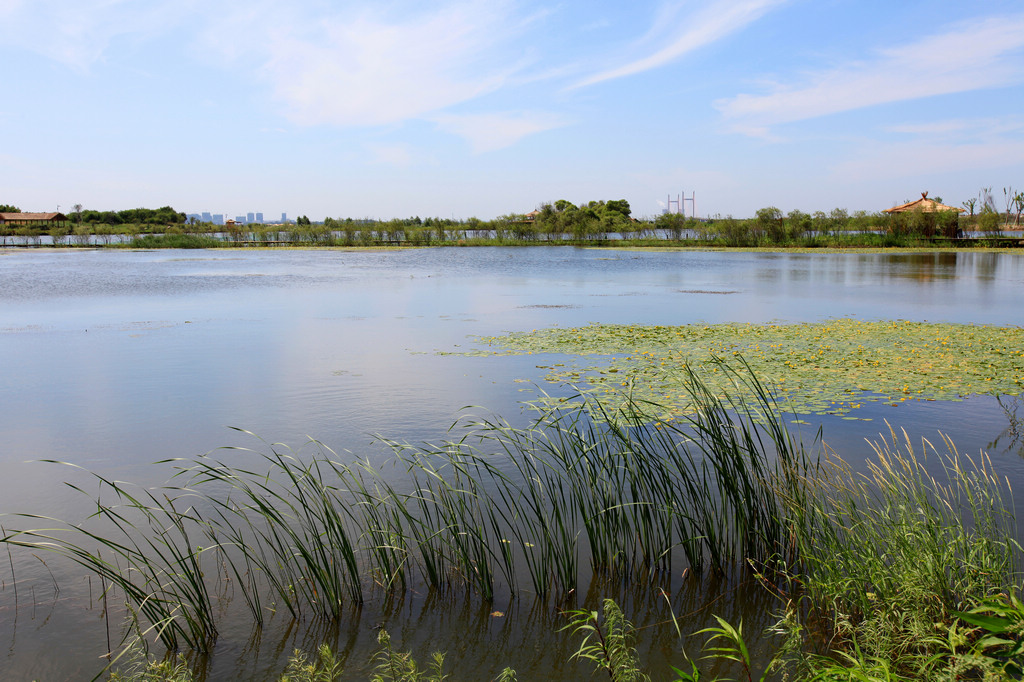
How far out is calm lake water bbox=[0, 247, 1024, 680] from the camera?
3.34 metres

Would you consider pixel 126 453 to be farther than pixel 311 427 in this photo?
No

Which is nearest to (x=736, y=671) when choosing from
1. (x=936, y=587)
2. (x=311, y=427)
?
(x=936, y=587)

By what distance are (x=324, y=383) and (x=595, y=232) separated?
5963 cm

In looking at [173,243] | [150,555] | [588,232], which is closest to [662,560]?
[150,555]

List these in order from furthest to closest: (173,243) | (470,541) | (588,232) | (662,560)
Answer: (588,232)
(173,243)
(470,541)
(662,560)

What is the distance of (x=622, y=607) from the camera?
3.58m

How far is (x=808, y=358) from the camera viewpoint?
946 centimetres

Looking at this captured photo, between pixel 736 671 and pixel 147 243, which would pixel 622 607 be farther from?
pixel 147 243

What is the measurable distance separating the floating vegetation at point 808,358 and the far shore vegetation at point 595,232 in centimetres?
4032

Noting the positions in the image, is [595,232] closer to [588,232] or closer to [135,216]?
[588,232]

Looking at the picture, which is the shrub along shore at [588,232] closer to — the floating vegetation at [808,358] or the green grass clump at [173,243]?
the green grass clump at [173,243]

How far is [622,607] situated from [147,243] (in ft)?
227

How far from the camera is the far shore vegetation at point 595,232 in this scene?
47688 millimetres

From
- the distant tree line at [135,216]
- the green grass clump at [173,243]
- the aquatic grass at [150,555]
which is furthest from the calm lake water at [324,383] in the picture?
the distant tree line at [135,216]
